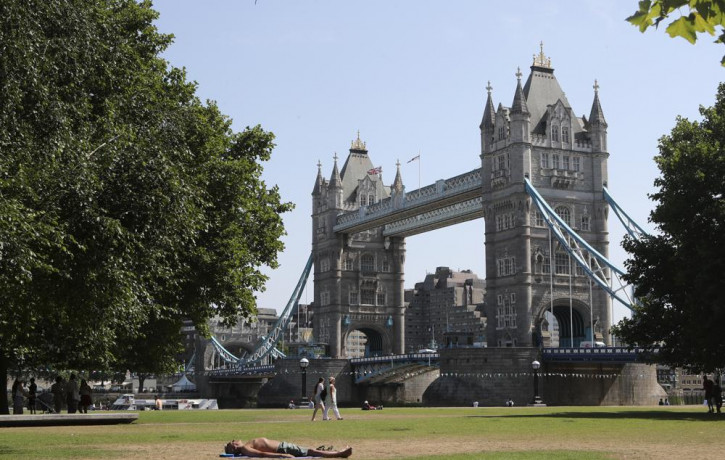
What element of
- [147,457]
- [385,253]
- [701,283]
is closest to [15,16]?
[147,457]

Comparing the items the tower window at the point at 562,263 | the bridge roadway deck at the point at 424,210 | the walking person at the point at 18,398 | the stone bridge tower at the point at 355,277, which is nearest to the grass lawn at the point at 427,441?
the walking person at the point at 18,398

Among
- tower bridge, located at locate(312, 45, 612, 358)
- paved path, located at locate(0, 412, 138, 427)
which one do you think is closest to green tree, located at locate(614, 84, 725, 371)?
paved path, located at locate(0, 412, 138, 427)

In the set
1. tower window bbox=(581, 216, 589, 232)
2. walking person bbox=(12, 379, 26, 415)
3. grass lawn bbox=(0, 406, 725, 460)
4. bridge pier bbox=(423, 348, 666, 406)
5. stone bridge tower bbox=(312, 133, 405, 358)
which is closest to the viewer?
grass lawn bbox=(0, 406, 725, 460)

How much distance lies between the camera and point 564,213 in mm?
79625

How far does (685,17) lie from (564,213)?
73.1 metres

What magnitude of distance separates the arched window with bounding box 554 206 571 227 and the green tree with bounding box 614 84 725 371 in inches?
1458

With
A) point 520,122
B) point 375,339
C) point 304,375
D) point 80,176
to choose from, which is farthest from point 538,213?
point 80,176

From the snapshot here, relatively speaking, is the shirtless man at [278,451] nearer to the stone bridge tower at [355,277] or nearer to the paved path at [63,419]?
the paved path at [63,419]

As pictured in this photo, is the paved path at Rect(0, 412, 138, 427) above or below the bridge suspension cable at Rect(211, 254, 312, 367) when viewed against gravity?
below

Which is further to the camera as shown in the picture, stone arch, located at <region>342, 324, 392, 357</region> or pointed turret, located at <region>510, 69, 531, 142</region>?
stone arch, located at <region>342, 324, 392, 357</region>

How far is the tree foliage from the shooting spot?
752cm

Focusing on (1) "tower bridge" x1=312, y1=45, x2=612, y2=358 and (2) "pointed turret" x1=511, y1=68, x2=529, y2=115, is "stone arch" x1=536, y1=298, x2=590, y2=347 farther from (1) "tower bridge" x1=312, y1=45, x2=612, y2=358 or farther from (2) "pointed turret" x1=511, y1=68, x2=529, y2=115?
(2) "pointed turret" x1=511, y1=68, x2=529, y2=115

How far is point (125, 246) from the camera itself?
20359mm

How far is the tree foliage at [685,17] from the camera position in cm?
752
